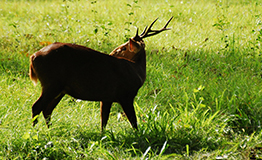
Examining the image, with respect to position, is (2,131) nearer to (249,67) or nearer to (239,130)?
(239,130)

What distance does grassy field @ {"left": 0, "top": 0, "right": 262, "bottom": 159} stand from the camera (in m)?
2.99

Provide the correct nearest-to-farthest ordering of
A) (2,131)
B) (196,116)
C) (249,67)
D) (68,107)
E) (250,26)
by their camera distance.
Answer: (2,131), (196,116), (68,107), (249,67), (250,26)

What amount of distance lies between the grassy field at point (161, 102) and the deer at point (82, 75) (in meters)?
0.29

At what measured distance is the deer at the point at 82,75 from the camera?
2814mm

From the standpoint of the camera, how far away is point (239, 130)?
3572 millimetres

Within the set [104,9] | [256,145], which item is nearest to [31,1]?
[104,9]

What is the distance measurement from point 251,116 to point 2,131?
2537 mm

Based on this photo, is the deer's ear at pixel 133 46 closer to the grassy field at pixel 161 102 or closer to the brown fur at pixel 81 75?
the brown fur at pixel 81 75

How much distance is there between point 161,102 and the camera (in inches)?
161

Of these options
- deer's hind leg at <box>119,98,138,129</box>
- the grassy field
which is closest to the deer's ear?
deer's hind leg at <box>119,98,138,129</box>

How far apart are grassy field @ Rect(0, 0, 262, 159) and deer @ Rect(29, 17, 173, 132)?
11.3 inches

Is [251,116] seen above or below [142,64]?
below

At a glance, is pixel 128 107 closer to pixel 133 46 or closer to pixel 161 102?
pixel 133 46

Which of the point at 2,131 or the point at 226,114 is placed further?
the point at 226,114
